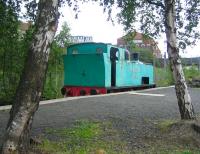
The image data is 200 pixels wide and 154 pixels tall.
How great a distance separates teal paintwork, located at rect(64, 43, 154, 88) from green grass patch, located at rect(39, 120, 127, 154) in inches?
397

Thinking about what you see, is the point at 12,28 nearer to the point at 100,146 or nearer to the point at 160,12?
the point at 160,12

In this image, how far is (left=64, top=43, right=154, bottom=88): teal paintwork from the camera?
20.2m

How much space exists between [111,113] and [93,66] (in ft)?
27.2

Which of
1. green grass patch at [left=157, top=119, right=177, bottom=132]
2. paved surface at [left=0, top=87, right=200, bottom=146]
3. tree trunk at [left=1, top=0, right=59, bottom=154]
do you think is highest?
tree trunk at [left=1, top=0, right=59, bottom=154]

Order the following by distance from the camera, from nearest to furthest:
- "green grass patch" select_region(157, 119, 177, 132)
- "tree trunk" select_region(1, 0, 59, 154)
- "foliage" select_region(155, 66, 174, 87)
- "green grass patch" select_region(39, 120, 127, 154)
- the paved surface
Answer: "tree trunk" select_region(1, 0, 59, 154)
"green grass patch" select_region(39, 120, 127, 154)
"green grass patch" select_region(157, 119, 177, 132)
the paved surface
"foliage" select_region(155, 66, 174, 87)

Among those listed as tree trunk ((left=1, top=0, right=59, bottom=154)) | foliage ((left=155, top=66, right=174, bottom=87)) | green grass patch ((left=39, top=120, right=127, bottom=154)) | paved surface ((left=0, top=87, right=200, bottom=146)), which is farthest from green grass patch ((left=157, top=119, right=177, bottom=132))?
foliage ((left=155, top=66, right=174, bottom=87))

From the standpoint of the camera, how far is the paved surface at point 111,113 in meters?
10.0

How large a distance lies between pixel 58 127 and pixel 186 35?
149 inches

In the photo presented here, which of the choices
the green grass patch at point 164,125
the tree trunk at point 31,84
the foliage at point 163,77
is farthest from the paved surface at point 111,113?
the foliage at point 163,77

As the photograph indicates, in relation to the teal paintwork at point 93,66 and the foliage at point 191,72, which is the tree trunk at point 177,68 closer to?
the teal paintwork at point 93,66

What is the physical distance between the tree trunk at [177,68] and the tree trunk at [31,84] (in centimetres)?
365

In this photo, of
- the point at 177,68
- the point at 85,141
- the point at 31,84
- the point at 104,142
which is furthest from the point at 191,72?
the point at 31,84

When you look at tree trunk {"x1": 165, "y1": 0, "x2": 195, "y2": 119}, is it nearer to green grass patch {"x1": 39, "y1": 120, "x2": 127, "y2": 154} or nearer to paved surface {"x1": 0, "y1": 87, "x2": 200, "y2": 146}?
paved surface {"x1": 0, "y1": 87, "x2": 200, "y2": 146}

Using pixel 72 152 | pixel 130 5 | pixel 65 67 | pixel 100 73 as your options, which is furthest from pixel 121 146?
pixel 65 67
